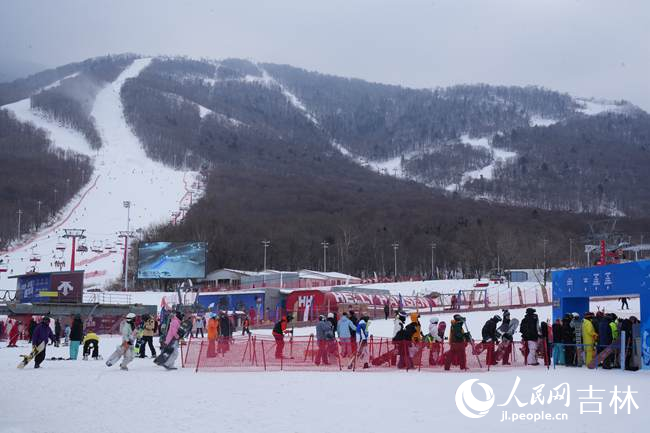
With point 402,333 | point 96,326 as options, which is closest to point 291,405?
point 402,333

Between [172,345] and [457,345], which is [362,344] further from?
[172,345]

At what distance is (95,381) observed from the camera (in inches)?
520

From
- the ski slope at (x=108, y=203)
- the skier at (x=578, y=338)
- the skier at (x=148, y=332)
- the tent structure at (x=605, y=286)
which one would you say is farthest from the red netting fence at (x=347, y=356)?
the ski slope at (x=108, y=203)

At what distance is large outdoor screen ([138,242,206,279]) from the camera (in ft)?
171

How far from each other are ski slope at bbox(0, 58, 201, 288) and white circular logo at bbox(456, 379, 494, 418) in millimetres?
51035

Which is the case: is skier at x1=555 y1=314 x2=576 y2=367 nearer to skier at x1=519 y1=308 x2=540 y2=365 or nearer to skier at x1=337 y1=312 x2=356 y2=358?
skier at x1=519 y1=308 x2=540 y2=365

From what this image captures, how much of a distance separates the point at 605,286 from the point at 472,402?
8.25 meters

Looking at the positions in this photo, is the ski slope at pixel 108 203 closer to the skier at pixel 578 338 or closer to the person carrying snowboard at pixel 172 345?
the person carrying snowboard at pixel 172 345

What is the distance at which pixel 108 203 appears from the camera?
100062mm

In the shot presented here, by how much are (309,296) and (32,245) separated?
165 feet

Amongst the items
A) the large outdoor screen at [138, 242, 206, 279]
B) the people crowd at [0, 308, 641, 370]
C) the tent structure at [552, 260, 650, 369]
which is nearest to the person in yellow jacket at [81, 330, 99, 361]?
the people crowd at [0, 308, 641, 370]

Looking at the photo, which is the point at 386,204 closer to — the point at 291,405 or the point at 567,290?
the point at 567,290

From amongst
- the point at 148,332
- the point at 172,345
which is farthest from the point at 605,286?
the point at 148,332

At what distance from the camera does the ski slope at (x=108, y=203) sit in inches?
2736
